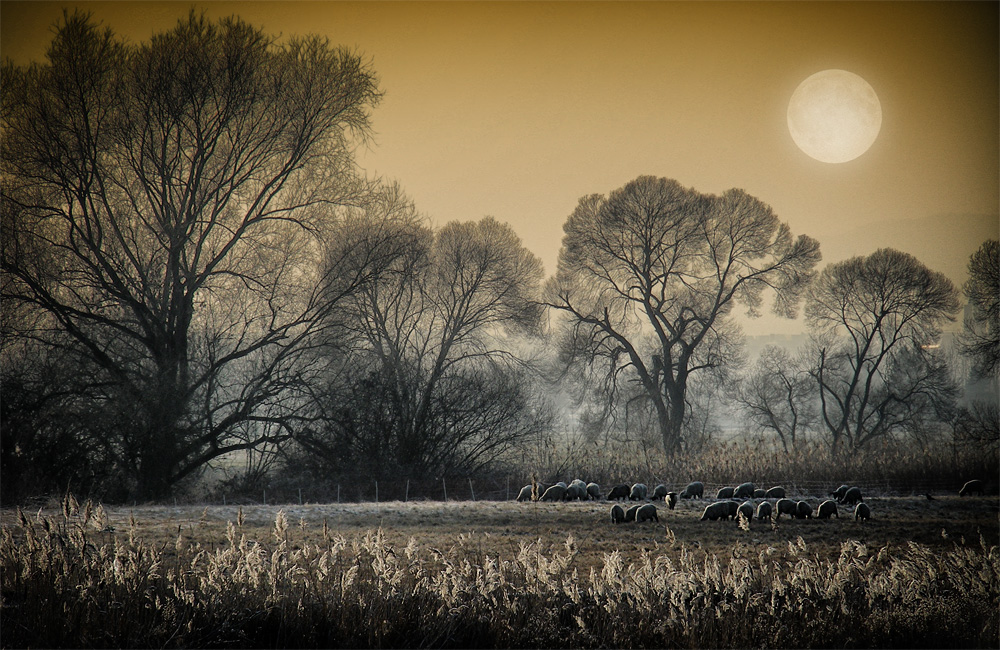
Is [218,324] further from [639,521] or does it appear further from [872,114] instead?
[872,114]

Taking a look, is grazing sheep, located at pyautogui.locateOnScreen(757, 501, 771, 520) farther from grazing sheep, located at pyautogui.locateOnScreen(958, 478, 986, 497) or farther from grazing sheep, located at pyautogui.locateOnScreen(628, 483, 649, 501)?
grazing sheep, located at pyautogui.locateOnScreen(958, 478, 986, 497)

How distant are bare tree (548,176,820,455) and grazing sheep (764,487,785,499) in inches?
407

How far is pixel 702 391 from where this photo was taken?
29578 mm

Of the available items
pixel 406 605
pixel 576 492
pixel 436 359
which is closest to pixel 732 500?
pixel 576 492

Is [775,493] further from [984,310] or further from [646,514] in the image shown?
[984,310]

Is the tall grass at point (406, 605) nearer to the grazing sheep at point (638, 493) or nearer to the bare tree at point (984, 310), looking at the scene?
the grazing sheep at point (638, 493)

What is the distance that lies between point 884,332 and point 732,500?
20.1m

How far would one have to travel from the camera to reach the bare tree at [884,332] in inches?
1069

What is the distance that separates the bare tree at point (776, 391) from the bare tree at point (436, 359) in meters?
12.7

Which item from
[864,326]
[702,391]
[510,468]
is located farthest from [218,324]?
[864,326]

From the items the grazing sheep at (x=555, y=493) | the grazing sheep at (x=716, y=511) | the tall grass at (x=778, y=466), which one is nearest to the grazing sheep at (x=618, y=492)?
the grazing sheep at (x=555, y=493)

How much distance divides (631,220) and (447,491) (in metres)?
14.5

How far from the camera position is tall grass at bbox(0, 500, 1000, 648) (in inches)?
186

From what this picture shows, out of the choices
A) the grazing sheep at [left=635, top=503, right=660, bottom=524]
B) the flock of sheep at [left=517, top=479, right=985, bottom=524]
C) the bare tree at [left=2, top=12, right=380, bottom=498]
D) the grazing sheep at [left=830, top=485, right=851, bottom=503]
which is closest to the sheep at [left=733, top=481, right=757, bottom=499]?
the flock of sheep at [left=517, top=479, right=985, bottom=524]
